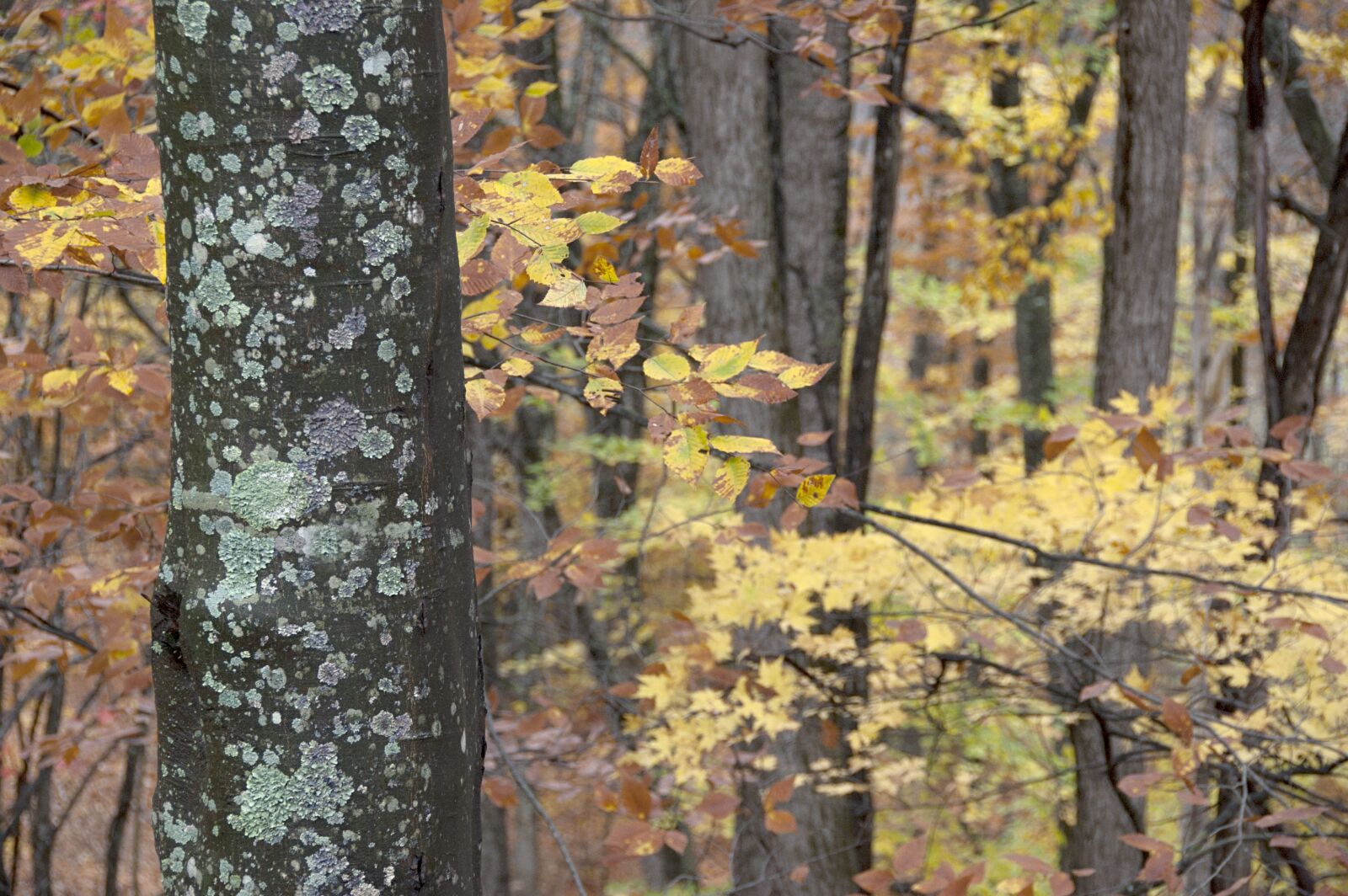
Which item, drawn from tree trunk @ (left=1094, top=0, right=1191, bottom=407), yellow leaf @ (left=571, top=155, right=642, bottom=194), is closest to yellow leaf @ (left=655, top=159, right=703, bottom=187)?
yellow leaf @ (left=571, top=155, right=642, bottom=194)

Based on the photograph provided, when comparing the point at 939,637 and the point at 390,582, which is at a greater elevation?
the point at 390,582

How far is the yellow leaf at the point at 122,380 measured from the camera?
2615 mm

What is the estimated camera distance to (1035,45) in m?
10.4

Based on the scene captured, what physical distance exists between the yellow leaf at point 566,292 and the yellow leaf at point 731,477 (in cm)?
38

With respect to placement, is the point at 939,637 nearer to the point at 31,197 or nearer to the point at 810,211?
the point at 810,211

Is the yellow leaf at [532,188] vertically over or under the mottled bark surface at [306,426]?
over

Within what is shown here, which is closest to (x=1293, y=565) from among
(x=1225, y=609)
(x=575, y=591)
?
(x=1225, y=609)

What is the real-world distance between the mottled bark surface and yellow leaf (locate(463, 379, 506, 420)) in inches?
27.5

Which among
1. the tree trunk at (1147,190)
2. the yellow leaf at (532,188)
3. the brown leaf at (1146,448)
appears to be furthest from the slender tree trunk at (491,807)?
the yellow leaf at (532,188)

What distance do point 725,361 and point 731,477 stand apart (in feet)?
0.67

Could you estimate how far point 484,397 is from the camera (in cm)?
206

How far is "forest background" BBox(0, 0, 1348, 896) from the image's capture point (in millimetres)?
2242

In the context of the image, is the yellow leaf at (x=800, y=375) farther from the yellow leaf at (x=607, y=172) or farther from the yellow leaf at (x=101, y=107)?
the yellow leaf at (x=101, y=107)

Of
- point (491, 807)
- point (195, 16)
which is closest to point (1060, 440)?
point (195, 16)
